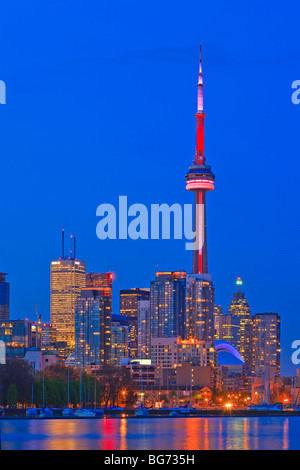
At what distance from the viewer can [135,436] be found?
134m

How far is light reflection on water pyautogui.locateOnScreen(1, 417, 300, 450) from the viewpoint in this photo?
118 metres

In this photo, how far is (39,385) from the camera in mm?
186125

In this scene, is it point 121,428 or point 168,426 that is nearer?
point 121,428

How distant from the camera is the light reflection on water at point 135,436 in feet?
387
